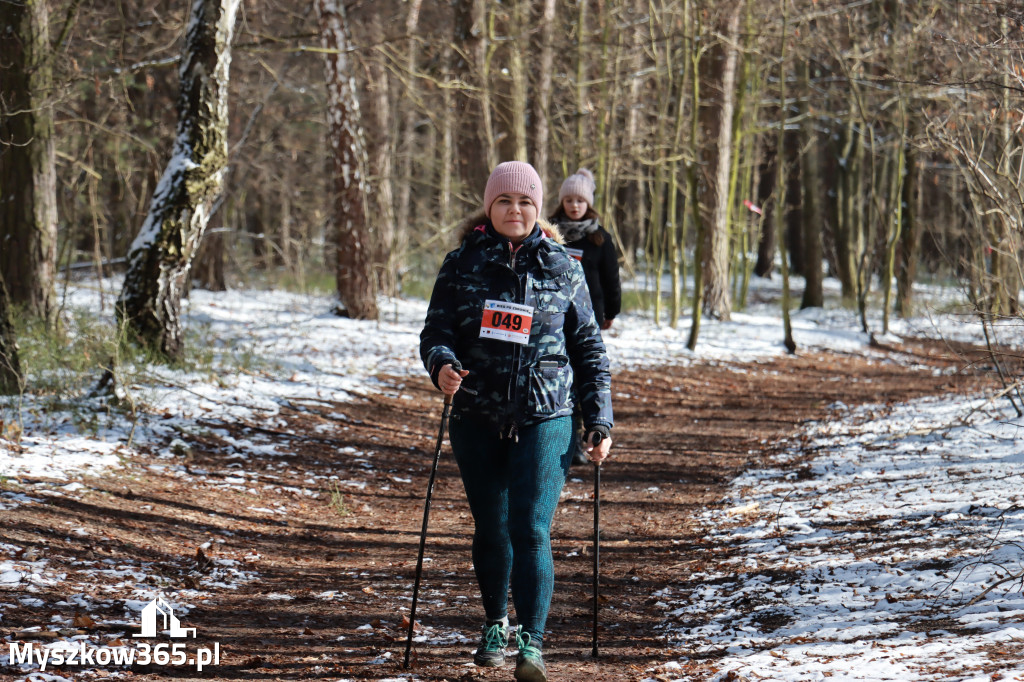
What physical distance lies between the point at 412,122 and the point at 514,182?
80.4 ft

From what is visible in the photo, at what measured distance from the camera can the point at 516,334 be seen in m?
3.80

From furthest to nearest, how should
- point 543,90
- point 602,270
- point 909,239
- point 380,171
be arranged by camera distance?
point 909,239
point 380,171
point 543,90
point 602,270

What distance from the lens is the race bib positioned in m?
3.80

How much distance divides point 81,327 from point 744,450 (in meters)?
6.21

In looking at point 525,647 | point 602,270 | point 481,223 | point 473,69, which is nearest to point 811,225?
point 473,69

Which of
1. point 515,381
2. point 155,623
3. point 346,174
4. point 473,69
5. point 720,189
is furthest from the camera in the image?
point 720,189

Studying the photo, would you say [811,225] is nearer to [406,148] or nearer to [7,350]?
[406,148]

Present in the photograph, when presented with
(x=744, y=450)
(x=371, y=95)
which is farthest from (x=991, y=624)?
(x=371, y=95)

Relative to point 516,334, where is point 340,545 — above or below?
below

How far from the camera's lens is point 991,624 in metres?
3.97

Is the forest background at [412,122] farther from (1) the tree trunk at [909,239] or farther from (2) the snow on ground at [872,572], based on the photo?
(2) the snow on ground at [872,572]

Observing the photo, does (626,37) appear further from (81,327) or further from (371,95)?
(81,327)

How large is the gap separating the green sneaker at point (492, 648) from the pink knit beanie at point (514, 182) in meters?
1.85

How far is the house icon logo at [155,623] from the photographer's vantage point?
14.3 ft
